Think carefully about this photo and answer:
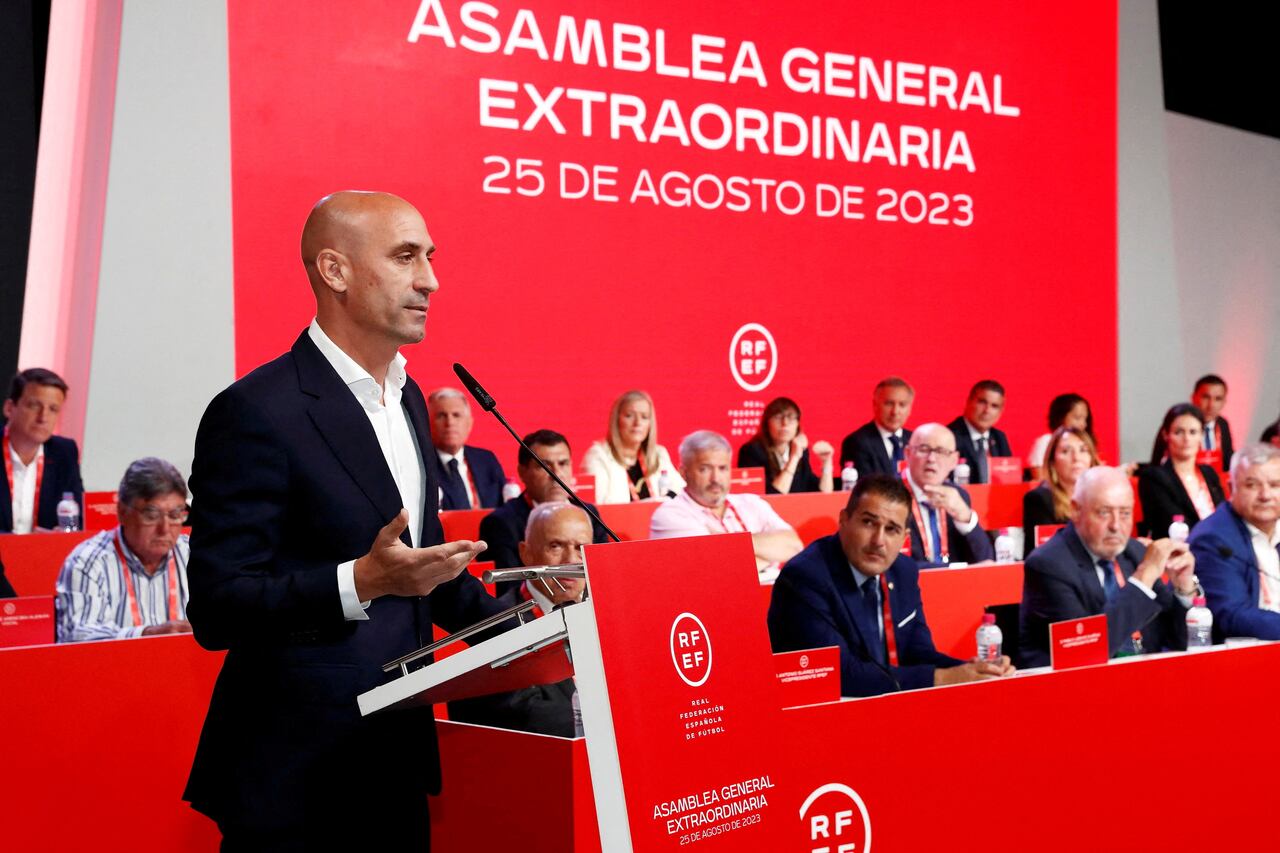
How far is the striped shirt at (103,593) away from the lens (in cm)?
398

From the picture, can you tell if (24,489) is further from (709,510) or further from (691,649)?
(691,649)

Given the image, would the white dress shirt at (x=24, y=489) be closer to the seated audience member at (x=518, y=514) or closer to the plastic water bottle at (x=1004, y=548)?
the seated audience member at (x=518, y=514)

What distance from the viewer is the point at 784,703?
2.47 meters

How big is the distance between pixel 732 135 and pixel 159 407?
3.74m

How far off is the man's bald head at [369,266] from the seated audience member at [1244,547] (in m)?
3.21

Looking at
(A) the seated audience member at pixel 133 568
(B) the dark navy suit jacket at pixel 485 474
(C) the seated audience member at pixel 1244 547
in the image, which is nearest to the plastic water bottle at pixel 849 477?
(B) the dark navy suit jacket at pixel 485 474

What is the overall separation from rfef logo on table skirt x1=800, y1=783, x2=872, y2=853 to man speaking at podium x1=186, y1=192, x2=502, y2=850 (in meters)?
0.80

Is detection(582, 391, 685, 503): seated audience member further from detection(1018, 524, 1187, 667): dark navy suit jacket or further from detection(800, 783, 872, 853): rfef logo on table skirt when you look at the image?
detection(800, 783, 872, 853): rfef logo on table skirt

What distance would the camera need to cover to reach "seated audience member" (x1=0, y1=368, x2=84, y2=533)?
599 cm

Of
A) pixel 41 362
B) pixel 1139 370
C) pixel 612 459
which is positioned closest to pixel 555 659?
pixel 612 459

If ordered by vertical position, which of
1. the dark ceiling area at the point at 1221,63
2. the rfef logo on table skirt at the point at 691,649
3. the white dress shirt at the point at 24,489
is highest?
the dark ceiling area at the point at 1221,63

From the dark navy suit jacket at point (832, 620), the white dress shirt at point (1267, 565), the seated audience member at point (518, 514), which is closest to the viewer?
the dark navy suit jacket at point (832, 620)

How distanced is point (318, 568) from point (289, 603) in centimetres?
6

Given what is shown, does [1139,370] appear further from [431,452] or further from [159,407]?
[431,452]
